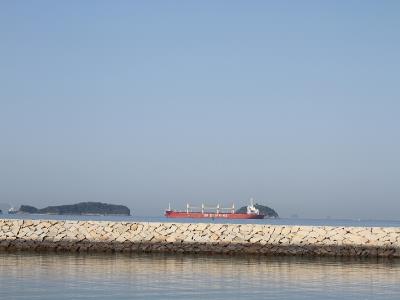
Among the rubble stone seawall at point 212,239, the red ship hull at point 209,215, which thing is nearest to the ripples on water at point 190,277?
the rubble stone seawall at point 212,239

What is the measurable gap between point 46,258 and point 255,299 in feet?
33.3

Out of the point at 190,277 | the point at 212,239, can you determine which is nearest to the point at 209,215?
the point at 212,239

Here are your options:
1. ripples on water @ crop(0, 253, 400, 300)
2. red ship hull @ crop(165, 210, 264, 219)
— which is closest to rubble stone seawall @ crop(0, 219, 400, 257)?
ripples on water @ crop(0, 253, 400, 300)

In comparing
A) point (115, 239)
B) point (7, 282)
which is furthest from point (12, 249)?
point (7, 282)

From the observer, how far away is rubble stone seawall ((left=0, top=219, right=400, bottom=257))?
26.6 meters

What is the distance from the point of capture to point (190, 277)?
18.2m

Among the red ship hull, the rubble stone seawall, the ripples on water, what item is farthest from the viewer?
the red ship hull

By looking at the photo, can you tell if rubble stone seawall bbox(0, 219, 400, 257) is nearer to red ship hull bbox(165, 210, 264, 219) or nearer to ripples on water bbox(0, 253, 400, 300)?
ripples on water bbox(0, 253, 400, 300)

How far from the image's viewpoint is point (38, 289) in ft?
49.6

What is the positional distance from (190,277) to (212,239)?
878 centimetres

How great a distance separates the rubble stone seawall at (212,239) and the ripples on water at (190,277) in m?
1.93

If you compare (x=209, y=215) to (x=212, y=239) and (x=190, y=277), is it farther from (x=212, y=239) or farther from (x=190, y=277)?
(x=190, y=277)

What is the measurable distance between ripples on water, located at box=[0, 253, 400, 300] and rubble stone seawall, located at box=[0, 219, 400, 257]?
6.33 ft

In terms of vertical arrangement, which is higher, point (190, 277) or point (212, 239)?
point (212, 239)
